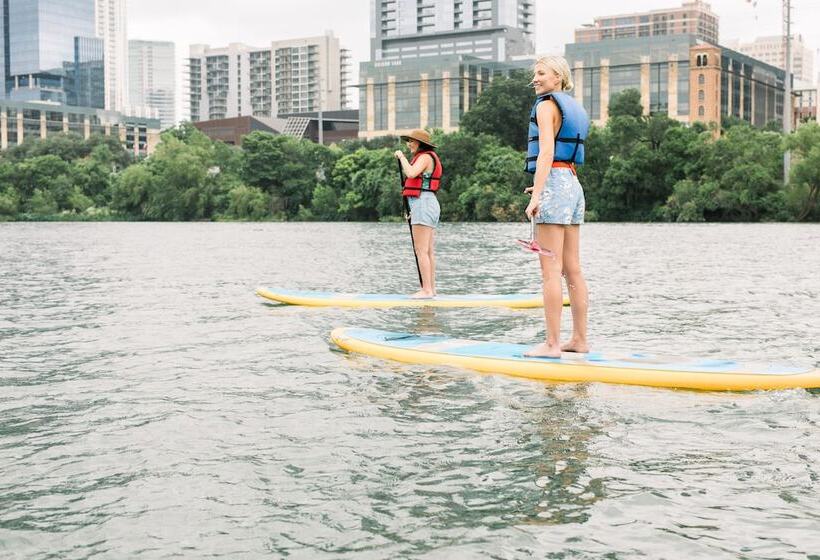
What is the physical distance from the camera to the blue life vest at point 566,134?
315 inches

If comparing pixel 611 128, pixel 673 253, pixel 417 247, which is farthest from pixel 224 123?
pixel 417 247

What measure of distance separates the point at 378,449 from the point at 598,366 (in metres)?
2.58

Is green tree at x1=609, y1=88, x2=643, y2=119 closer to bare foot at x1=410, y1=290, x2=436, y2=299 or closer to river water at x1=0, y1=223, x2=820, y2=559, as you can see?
bare foot at x1=410, y1=290, x2=436, y2=299

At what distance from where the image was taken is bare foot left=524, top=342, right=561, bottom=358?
319 inches

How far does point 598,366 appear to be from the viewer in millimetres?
7660

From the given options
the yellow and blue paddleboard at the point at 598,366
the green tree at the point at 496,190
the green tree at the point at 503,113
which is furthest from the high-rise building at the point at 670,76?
the yellow and blue paddleboard at the point at 598,366

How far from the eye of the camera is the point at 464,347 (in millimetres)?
8625

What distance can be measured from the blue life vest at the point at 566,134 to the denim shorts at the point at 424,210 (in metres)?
5.25

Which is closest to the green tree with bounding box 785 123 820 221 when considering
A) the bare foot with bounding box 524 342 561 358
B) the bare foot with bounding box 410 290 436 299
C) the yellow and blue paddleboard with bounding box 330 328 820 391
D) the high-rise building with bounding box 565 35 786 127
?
the bare foot with bounding box 410 290 436 299

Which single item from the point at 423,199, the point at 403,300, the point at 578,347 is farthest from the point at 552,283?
the point at 423,199

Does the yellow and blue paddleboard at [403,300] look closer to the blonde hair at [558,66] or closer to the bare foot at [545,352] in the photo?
the bare foot at [545,352]

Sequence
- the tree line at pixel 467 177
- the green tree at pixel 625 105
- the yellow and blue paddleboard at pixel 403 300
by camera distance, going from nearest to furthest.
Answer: the yellow and blue paddleboard at pixel 403 300 → the tree line at pixel 467 177 → the green tree at pixel 625 105

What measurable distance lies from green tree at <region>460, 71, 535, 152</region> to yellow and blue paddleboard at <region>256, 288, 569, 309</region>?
86.2 m

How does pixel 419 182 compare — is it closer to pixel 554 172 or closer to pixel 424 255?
pixel 424 255
